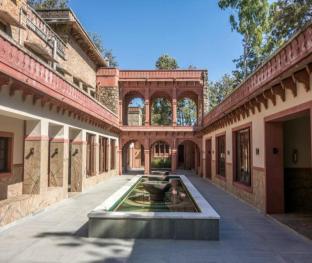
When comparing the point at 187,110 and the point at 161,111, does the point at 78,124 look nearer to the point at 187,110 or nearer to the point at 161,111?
the point at 161,111

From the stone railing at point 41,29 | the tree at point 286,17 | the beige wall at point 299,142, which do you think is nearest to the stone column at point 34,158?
the stone railing at point 41,29

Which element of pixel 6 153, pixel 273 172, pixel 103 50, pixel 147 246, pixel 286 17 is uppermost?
pixel 103 50

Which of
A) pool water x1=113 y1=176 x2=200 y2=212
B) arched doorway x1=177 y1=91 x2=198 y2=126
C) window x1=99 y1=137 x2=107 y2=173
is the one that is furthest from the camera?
arched doorway x1=177 y1=91 x2=198 y2=126

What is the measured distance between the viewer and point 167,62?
39.6 m

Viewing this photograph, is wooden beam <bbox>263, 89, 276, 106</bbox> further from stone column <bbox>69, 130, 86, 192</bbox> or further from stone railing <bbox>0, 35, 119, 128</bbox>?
stone column <bbox>69, 130, 86, 192</bbox>

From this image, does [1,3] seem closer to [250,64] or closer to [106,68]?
[106,68]

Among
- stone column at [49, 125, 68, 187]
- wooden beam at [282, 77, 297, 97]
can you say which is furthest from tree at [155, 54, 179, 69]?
wooden beam at [282, 77, 297, 97]

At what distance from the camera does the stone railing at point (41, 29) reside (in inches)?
468

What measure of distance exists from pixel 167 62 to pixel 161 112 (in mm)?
6462

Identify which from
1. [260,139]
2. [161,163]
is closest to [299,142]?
[260,139]

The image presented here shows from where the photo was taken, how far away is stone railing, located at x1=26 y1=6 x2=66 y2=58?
11.9m

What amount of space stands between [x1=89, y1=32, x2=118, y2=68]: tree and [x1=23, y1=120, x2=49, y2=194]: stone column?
29356 mm

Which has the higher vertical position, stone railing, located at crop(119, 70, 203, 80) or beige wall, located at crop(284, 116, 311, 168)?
stone railing, located at crop(119, 70, 203, 80)

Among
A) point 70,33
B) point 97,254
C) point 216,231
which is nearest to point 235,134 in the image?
point 216,231
